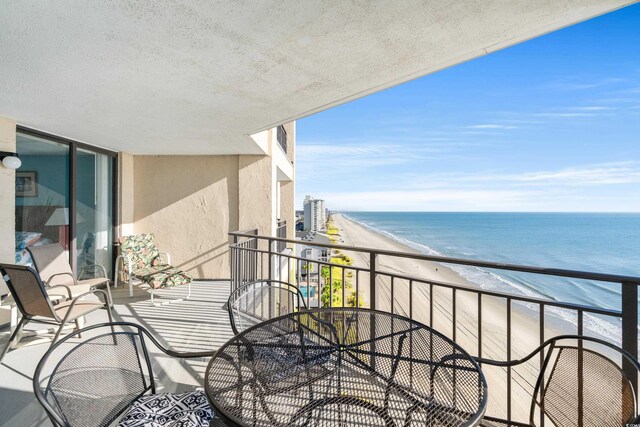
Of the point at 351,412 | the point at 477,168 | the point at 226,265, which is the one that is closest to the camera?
the point at 351,412

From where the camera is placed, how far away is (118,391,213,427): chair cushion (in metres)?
1.16

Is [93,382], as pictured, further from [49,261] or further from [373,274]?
[49,261]

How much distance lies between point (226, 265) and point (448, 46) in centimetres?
485

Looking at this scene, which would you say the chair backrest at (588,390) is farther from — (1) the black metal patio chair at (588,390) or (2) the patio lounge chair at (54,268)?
(2) the patio lounge chair at (54,268)

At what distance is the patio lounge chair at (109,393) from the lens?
110 cm

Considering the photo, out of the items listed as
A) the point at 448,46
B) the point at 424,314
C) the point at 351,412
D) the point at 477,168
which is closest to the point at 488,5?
the point at 448,46

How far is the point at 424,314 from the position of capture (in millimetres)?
11625

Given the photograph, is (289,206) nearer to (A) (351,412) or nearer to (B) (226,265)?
(B) (226,265)

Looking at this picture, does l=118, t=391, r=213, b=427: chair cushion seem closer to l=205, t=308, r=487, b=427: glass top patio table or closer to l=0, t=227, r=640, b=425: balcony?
l=205, t=308, r=487, b=427: glass top patio table

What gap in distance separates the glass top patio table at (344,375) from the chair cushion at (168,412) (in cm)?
20

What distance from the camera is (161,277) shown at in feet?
13.6

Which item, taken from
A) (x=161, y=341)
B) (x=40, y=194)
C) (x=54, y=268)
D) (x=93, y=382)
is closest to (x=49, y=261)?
(x=54, y=268)

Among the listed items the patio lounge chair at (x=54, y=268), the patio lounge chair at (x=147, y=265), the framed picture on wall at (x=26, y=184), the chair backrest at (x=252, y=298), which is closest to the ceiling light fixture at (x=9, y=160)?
the framed picture on wall at (x=26, y=184)

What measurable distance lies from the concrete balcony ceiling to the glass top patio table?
5.38ft
